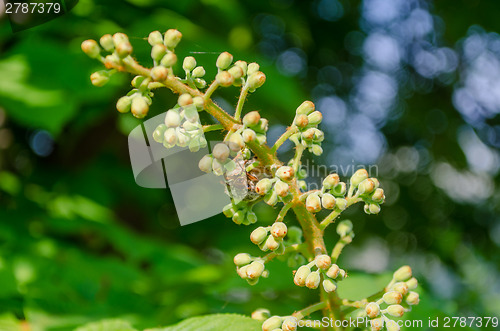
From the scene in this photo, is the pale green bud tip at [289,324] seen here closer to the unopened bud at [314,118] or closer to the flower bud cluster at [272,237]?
the flower bud cluster at [272,237]

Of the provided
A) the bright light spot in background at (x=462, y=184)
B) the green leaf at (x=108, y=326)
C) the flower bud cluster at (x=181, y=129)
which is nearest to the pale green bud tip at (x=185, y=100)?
the flower bud cluster at (x=181, y=129)

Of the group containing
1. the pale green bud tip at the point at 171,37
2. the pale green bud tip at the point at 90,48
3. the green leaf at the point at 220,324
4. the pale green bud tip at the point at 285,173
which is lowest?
the green leaf at the point at 220,324

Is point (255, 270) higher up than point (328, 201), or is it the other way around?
point (328, 201)

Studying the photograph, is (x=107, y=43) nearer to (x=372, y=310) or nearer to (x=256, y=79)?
(x=256, y=79)

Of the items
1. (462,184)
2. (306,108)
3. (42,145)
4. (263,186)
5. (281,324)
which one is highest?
(306,108)

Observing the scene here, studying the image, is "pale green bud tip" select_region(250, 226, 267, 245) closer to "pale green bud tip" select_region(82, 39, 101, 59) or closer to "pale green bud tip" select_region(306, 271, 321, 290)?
"pale green bud tip" select_region(306, 271, 321, 290)

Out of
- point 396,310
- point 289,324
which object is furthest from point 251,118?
point 396,310

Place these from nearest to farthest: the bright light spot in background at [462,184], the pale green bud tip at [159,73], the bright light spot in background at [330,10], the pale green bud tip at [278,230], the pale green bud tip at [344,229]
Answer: the pale green bud tip at [159,73] → the pale green bud tip at [278,230] → the pale green bud tip at [344,229] → the bright light spot in background at [330,10] → the bright light spot in background at [462,184]
